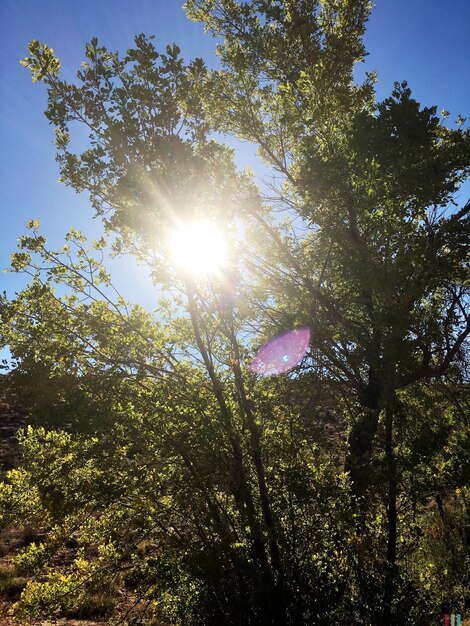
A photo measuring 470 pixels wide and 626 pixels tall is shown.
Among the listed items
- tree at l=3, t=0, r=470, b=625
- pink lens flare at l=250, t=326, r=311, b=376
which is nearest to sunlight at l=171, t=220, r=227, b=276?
tree at l=3, t=0, r=470, b=625

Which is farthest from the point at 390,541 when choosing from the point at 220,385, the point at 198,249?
the point at 198,249

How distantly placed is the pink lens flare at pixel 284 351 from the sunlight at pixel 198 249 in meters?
1.59

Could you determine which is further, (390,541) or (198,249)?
(198,249)

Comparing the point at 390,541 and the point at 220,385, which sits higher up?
the point at 220,385

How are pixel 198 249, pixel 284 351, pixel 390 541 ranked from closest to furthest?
pixel 390 541
pixel 198 249
pixel 284 351

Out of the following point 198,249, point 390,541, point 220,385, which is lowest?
point 390,541

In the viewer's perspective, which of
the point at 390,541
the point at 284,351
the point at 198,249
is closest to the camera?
the point at 390,541

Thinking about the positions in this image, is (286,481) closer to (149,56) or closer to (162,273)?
(162,273)

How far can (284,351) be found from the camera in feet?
21.8

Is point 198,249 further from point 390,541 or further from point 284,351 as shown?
point 390,541

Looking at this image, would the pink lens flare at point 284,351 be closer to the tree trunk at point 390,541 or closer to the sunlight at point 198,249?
the sunlight at point 198,249

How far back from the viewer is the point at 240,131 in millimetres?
7910

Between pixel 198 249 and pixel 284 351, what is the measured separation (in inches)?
109

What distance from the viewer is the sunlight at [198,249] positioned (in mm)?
4660
